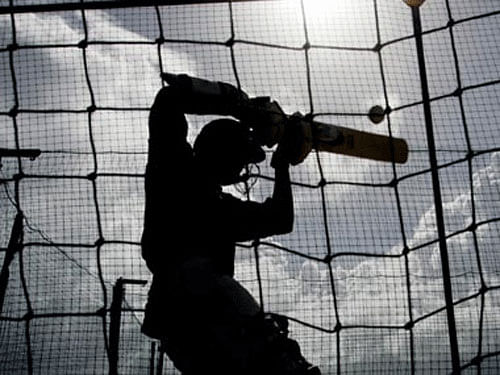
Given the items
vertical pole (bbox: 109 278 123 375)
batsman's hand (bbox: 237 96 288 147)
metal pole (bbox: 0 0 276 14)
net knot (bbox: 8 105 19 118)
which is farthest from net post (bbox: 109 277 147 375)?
batsman's hand (bbox: 237 96 288 147)

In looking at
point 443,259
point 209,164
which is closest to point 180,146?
point 209,164

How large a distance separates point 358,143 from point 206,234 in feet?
2.58

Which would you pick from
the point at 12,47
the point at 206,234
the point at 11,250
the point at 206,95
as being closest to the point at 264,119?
the point at 206,95

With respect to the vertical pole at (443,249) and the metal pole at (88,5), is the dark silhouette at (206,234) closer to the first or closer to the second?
the vertical pole at (443,249)

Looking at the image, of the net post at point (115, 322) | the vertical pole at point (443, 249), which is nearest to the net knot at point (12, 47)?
the net post at point (115, 322)

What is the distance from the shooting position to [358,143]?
204cm

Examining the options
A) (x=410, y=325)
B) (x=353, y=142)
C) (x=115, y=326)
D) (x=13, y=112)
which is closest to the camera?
(x=353, y=142)

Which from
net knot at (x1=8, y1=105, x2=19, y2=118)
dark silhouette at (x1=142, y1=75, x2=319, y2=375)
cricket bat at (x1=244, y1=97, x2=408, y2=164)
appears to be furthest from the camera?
net knot at (x1=8, y1=105, x2=19, y2=118)

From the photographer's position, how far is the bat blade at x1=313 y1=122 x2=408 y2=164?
193 centimetres

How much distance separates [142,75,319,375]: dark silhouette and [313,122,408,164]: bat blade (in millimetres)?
394

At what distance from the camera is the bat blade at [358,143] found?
76.0 inches

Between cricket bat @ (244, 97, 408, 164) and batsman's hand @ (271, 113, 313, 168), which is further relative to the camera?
cricket bat @ (244, 97, 408, 164)

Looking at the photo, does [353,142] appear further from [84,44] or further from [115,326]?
[115,326]

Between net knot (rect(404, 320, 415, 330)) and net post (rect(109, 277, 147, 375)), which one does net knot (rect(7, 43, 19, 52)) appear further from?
net knot (rect(404, 320, 415, 330))
